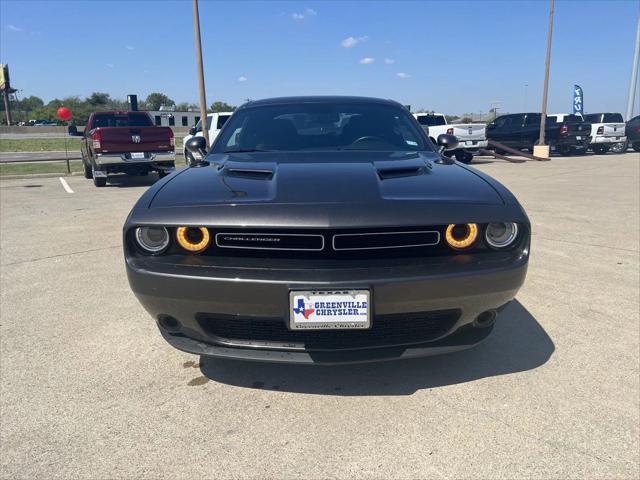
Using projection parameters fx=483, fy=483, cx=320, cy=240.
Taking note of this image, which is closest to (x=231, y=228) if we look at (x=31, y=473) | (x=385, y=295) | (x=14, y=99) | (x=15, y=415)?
(x=385, y=295)

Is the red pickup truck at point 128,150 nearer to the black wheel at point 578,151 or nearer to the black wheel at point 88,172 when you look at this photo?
the black wheel at point 88,172

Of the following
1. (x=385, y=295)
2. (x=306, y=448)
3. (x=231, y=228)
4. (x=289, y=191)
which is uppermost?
(x=289, y=191)

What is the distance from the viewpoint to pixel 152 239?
2318 millimetres

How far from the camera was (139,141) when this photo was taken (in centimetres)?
1087

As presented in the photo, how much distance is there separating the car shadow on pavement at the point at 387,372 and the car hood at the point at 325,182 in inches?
38.8

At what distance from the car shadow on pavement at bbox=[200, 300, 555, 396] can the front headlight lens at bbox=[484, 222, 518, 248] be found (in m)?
0.76

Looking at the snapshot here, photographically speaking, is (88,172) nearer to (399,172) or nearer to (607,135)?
(399,172)

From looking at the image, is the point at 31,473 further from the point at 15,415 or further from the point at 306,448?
the point at 306,448

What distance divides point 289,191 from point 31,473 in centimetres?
157

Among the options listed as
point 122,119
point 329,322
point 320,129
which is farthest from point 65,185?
point 329,322

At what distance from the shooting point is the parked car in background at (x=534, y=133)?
2064cm

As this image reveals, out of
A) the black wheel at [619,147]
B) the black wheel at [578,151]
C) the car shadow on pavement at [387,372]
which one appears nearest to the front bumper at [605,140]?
the black wheel at [619,147]

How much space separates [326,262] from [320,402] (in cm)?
74

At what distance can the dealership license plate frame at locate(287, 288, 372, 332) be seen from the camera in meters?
2.00
